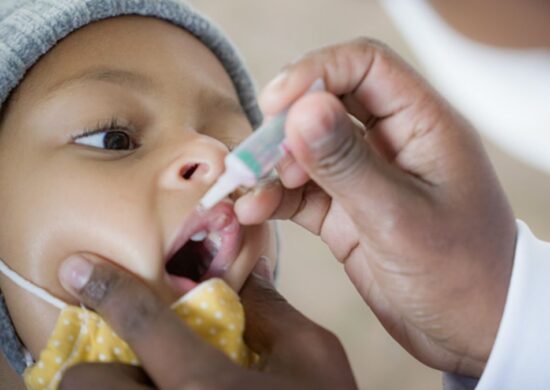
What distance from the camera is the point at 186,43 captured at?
114 cm

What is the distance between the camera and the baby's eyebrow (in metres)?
0.98

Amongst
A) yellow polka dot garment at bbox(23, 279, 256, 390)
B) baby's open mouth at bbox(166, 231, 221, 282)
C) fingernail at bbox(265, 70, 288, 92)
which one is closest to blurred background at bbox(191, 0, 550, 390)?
baby's open mouth at bbox(166, 231, 221, 282)

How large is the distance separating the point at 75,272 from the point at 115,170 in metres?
0.15

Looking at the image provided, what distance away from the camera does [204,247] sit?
919mm

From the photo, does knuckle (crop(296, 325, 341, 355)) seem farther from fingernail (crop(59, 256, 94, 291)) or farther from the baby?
fingernail (crop(59, 256, 94, 291))

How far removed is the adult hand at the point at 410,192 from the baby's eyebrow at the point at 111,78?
0.24m

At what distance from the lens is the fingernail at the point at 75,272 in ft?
2.64

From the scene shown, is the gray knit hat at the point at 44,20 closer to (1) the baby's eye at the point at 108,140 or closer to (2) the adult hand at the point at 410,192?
(1) the baby's eye at the point at 108,140

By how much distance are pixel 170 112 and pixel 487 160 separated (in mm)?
427

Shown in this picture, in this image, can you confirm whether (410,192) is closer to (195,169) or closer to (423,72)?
(195,169)

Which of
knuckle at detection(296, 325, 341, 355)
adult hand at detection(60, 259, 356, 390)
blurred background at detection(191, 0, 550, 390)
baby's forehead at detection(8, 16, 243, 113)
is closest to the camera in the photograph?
adult hand at detection(60, 259, 356, 390)

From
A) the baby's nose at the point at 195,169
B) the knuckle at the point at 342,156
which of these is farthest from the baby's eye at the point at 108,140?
the knuckle at the point at 342,156

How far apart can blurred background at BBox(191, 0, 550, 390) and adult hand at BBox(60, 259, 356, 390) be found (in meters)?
0.73

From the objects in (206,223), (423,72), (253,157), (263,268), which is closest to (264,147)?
(253,157)
